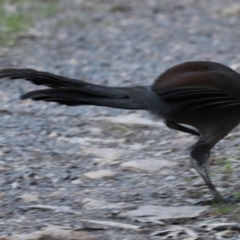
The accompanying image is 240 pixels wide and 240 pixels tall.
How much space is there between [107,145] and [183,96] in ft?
4.76

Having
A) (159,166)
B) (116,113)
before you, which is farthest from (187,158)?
(116,113)

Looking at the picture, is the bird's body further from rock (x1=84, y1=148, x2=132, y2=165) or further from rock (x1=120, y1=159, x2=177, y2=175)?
rock (x1=84, y1=148, x2=132, y2=165)

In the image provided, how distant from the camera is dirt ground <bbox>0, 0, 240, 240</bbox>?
3.72 meters

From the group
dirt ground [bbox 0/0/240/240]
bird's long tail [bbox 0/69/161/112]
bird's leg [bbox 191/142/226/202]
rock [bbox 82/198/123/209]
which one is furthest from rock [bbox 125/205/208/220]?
bird's long tail [bbox 0/69/161/112]

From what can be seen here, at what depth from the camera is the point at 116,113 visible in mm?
5992

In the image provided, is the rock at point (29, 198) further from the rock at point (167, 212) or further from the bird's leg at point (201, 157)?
the bird's leg at point (201, 157)

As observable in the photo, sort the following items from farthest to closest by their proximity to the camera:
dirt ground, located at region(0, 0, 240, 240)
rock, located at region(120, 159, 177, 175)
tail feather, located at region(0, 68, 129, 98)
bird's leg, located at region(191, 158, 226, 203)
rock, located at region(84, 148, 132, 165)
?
rock, located at region(84, 148, 132, 165) → rock, located at region(120, 159, 177, 175) → bird's leg, located at region(191, 158, 226, 203) → tail feather, located at region(0, 68, 129, 98) → dirt ground, located at region(0, 0, 240, 240)

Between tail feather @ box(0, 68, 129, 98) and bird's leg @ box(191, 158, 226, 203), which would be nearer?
tail feather @ box(0, 68, 129, 98)

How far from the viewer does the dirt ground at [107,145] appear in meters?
3.72

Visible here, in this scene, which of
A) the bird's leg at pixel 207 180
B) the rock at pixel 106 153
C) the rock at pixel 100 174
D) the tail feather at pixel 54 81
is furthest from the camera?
the rock at pixel 106 153

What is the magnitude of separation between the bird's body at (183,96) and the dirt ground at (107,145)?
39 cm

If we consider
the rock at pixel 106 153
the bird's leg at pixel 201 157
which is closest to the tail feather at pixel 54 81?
the bird's leg at pixel 201 157

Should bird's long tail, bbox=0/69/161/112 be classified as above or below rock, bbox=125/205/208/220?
above

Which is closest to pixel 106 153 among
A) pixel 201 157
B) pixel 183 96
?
pixel 201 157
